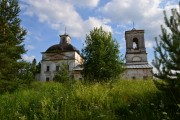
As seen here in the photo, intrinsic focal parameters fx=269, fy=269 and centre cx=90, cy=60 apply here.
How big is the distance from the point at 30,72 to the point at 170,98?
17796 mm

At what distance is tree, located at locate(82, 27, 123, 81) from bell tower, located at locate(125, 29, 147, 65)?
121 ft

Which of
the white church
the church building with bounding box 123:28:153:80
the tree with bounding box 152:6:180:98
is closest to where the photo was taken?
the tree with bounding box 152:6:180:98

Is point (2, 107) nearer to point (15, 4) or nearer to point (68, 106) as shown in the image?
point (68, 106)

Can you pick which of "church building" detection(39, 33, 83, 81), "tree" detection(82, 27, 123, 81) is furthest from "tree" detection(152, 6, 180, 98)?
"church building" detection(39, 33, 83, 81)

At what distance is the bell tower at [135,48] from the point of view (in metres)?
57.3

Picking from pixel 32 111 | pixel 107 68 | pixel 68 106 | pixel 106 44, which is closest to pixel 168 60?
pixel 68 106

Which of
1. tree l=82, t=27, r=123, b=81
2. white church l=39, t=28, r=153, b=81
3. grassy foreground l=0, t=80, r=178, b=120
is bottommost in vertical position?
grassy foreground l=0, t=80, r=178, b=120

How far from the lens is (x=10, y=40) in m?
22.5

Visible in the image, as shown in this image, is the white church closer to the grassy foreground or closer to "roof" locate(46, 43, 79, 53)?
"roof" locate(46, 43, 79, 53)

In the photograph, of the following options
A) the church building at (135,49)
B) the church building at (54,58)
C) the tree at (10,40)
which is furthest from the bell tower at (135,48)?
the tree at (10,40)

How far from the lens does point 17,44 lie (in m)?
23.4

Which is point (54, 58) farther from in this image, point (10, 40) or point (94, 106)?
point (94, 106)

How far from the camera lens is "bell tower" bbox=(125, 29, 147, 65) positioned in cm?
5731

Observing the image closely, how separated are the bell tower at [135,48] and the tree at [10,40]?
36.6m
